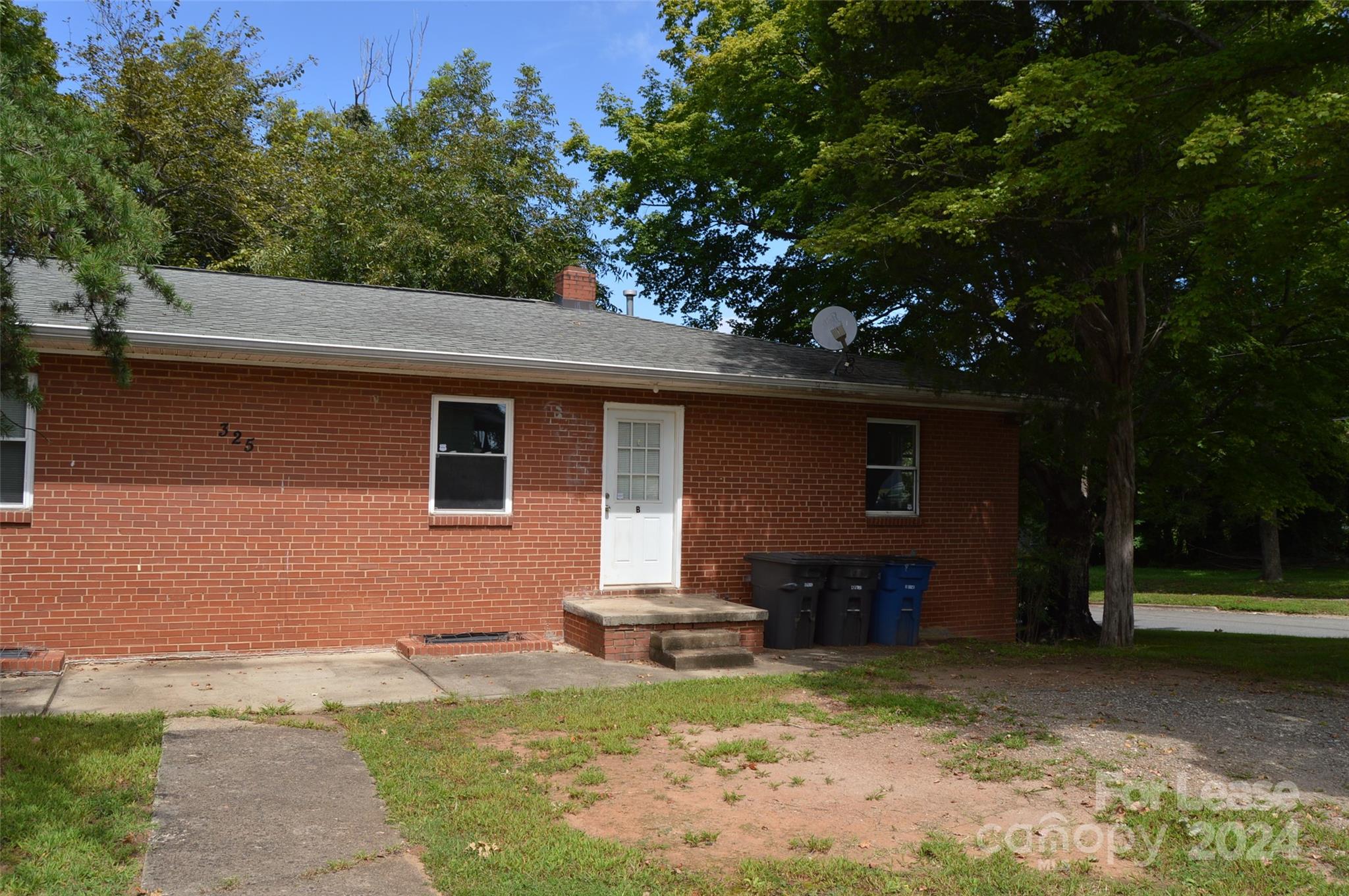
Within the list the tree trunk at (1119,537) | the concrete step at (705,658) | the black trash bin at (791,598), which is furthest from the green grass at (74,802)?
the tree trunk at (1119,537)

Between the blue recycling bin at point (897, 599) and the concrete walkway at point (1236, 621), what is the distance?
30.7 feet

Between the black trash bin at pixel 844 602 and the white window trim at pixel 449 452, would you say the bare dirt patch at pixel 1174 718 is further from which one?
the white window trim at pixel 449 452

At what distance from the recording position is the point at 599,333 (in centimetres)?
1285

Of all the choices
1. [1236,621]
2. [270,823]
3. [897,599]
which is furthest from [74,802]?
[1236,621]

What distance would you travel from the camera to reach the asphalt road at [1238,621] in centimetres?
1936

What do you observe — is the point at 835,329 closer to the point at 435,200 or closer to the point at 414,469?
the point at 414,469

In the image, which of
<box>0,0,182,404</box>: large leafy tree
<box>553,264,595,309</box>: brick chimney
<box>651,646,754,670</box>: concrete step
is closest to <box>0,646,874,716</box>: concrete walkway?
<box>651,646,754,670</box>: concrete step

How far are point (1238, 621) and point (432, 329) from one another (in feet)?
61.7

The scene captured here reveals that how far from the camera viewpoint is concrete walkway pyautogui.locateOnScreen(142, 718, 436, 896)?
450 centimetres

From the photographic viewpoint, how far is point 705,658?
998cm

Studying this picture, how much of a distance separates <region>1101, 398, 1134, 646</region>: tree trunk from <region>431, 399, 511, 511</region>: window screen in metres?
7.49

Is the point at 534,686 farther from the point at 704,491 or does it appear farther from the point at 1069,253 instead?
the point at 1069,253

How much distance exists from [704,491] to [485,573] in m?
2.83

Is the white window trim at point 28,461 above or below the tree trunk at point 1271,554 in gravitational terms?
above
